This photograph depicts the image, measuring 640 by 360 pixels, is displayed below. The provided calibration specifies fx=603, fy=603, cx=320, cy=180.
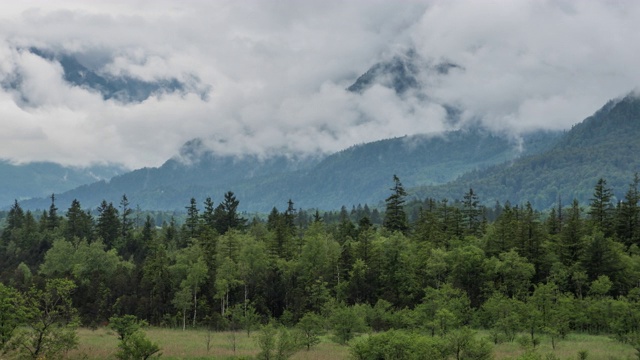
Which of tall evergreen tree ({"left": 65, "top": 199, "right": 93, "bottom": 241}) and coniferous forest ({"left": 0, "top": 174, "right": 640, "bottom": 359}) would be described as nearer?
coniferous forest ({"left": 0, "top": 174, "right": 640, "bottom": 359})

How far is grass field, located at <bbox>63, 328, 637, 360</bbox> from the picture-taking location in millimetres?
59156

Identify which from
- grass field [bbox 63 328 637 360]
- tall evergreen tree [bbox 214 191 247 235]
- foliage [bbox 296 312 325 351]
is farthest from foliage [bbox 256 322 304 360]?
tall evergreen tree [bbox 214 191 247 235]

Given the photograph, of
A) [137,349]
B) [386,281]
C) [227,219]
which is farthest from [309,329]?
[227,219]

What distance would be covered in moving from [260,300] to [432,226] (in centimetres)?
3572

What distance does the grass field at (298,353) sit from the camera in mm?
59156

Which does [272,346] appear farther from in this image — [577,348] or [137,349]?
[577,348]

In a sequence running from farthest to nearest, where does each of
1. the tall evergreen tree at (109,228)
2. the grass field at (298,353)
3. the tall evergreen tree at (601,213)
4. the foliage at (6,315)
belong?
1. the tall evergreen tree at (109,228)
2. the tall evergreen tree at (601,213)
3. the grass field at (298,353)
4. the foliage at (6,315)

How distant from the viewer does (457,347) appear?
162 ft

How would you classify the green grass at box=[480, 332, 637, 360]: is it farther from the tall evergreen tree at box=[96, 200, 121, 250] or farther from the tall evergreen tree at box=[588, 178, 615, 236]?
the tall evergreen tree at box=[96, 200, 121, 250]

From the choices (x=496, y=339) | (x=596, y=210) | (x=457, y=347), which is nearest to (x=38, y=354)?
(x=457, y=347)

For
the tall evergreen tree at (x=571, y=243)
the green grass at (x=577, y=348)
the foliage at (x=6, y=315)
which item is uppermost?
the tall evergreen tree at (x=571, y=243)

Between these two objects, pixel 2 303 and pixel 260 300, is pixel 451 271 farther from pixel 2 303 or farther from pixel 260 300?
pixel 2 303

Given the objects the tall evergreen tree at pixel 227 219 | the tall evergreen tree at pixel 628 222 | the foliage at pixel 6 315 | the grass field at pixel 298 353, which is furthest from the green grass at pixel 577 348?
the tall evergreen tree at pixel 227 219

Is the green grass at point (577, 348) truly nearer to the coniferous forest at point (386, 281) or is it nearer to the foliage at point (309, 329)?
the coniferous forest at point (386, 281)
